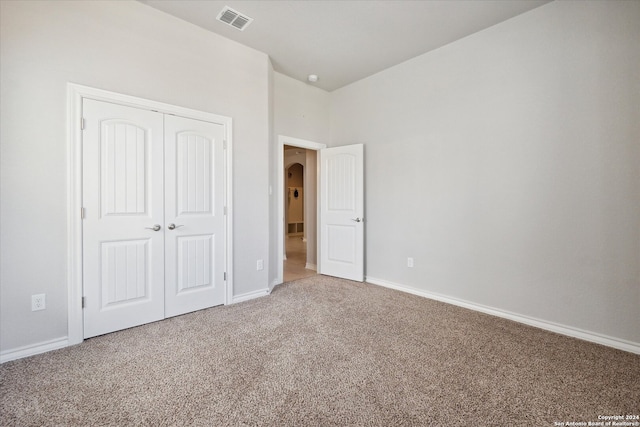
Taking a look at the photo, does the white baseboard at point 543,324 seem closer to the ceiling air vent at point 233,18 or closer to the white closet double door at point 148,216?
the white closet double door at point 148,216

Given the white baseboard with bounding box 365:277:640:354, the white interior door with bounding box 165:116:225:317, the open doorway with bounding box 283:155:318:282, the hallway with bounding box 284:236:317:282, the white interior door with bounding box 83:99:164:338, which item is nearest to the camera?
the white baseboard with bounding box 365:277:640:354

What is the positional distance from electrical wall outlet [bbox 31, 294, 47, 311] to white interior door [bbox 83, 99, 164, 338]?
0.25 m

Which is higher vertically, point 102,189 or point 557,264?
point 102,189

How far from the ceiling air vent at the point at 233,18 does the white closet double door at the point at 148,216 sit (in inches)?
40.5

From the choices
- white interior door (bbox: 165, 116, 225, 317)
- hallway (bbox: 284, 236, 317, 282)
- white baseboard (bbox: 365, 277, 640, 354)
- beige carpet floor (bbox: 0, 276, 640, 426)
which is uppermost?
white interior door (bbox: 165, 116, 225, 317)

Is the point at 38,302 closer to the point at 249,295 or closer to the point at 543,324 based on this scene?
the point at 249,295

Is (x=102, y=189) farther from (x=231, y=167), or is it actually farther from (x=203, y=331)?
(x=203, y=331)

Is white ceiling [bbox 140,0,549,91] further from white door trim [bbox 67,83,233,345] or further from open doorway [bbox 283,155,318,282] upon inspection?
open doorway [bbox 283,155,318,282]

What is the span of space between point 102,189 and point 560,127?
4119 millimetres

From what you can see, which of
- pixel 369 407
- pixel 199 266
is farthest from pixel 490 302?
pixel 199 266

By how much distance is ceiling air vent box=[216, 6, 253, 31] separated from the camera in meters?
2.67

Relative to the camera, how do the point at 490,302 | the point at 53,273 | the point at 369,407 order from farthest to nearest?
1. the point at 490,302
2. the point at 53,273
3. the point at 369,407

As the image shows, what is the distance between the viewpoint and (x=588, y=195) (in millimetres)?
2387

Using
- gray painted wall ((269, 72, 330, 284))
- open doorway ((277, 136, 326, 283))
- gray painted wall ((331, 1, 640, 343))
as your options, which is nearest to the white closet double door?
gray painted wall ((269, 72, 330, 284))
